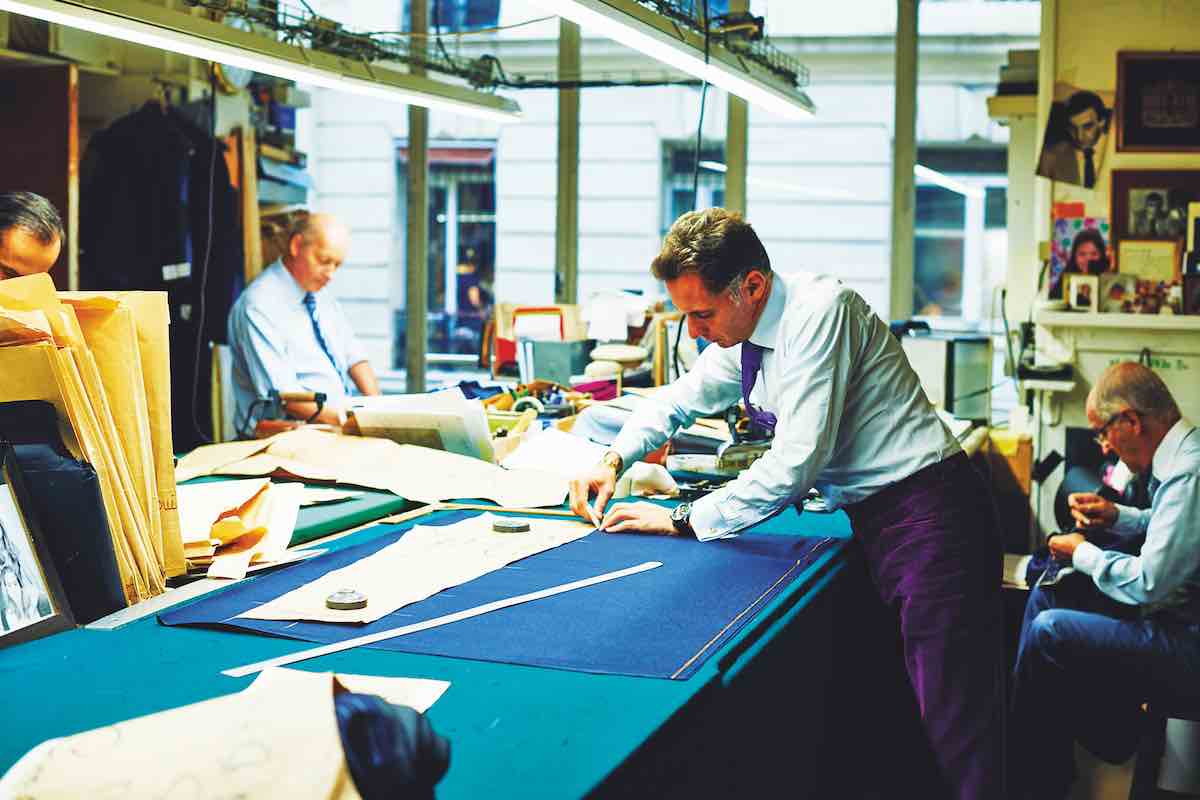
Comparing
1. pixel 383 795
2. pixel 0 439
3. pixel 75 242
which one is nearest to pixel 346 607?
pixel 0 439

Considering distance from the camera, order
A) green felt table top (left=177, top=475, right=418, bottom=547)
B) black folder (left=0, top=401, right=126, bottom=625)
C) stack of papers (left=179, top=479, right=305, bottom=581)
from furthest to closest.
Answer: green felt table top (left=177, top=475, right=418, bottom=547) < stack of papers (left=179, top=479, right=305, bottom=581) < black folder (left=0, top=401, right=126, bottom=625)

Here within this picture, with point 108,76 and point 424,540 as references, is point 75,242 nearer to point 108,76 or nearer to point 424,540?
point 108,76

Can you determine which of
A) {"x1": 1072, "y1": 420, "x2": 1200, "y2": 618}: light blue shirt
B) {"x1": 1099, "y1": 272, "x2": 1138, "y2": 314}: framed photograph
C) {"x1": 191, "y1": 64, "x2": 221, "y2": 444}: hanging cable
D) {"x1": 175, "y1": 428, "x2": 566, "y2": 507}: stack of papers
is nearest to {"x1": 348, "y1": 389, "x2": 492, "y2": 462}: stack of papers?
{"x1": 175, "y1": 428, "x2": 566, "y2": 507}: stack of papers

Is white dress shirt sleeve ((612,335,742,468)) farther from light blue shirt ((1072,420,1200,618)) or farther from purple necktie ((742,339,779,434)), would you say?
light blue shirt ((1072,420,1200,618))

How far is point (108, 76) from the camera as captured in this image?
244 inches

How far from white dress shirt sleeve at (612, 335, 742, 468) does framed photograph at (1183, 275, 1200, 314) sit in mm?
3040

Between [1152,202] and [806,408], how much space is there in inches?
140

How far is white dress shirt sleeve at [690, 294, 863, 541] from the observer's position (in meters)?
2.58

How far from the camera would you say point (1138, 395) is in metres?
3.36

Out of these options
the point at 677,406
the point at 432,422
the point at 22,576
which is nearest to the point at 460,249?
the point at 432,422

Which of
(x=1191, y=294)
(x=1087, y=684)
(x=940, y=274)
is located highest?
(x=940, y=274)

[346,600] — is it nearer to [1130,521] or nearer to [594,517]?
[594,517]

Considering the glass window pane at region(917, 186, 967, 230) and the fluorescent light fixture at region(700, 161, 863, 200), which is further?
the fluorescent light fixture at region(700, 161, 863, 200)

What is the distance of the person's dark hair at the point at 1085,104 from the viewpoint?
5.42 meters
